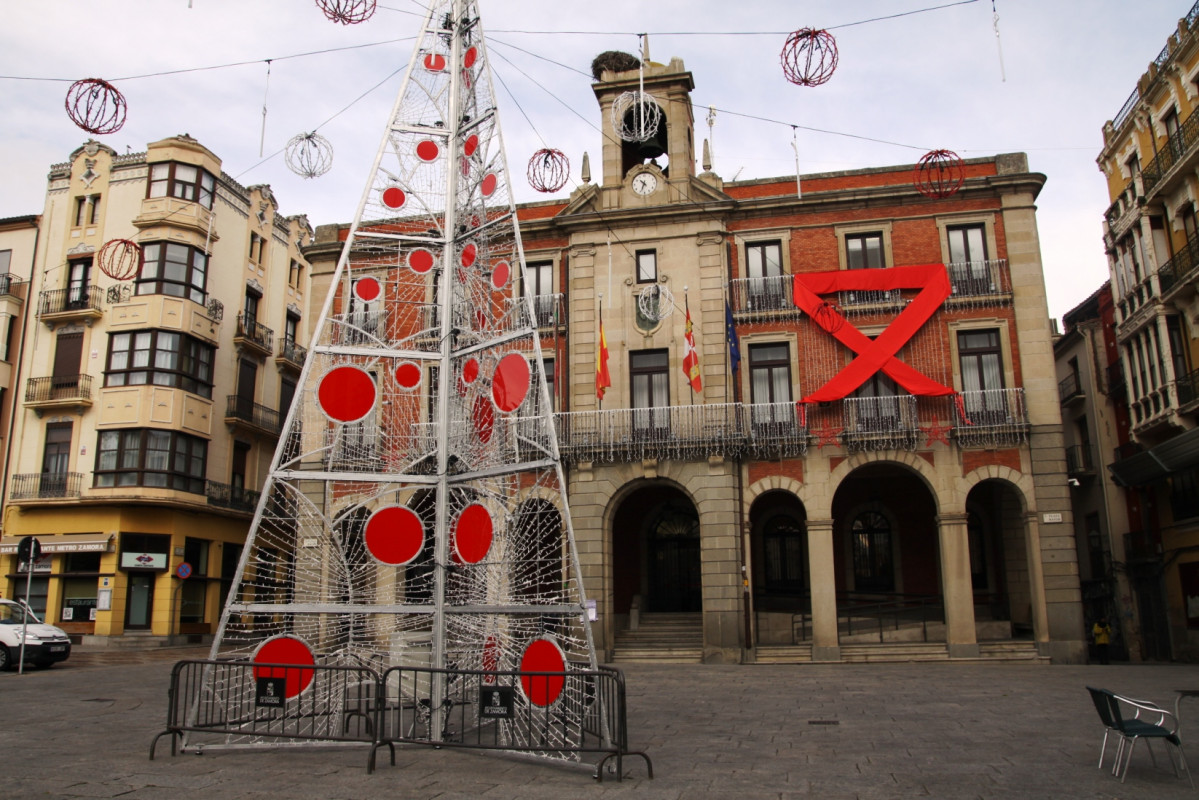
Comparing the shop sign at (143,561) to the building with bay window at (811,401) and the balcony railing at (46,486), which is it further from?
the building with bay window at (811,401)

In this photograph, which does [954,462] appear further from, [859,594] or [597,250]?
[597,250]

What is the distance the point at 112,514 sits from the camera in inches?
1270

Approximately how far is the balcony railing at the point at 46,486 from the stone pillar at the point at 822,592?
24.9m

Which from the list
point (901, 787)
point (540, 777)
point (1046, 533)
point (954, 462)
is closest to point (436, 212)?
point (540, 777)

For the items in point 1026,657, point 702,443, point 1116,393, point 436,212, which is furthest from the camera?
point 1116,393

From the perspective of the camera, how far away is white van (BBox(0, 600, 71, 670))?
21.7 metres

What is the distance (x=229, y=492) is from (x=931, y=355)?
26238 millimetres

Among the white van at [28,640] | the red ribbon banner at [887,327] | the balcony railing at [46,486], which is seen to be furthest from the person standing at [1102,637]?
the balcony railing at [46,486]

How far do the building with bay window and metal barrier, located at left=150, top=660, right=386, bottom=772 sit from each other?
1416cm

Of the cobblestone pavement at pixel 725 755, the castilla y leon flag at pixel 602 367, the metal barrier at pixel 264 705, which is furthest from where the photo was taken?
the castilla y leon flag at pixel 602 367

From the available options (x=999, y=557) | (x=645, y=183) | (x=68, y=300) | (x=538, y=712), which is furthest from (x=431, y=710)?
(x=68, y=300)

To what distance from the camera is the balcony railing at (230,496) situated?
115 feet

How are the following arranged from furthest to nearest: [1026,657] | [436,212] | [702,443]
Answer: [702,443], [1026,657], [436,212]

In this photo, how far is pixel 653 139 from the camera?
92.4 ft
